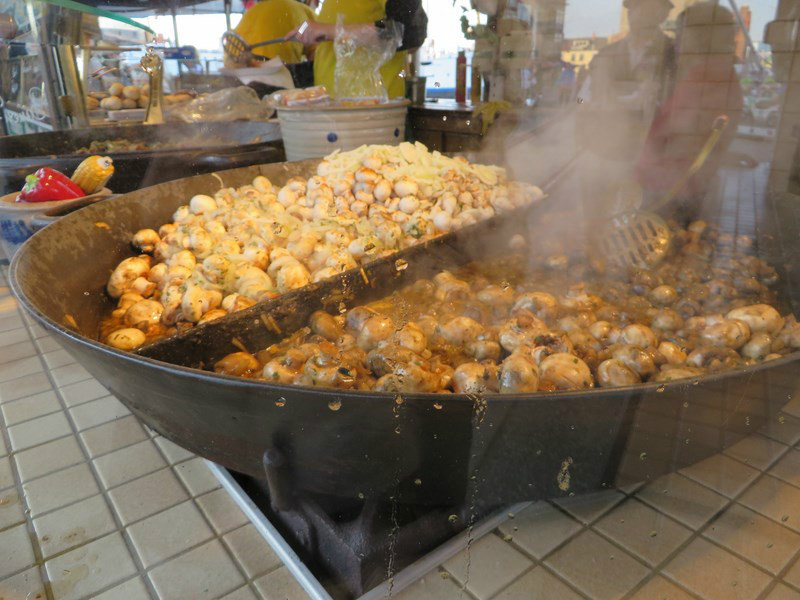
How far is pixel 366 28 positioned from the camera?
2758 mm

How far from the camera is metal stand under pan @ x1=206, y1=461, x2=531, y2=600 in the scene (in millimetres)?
978

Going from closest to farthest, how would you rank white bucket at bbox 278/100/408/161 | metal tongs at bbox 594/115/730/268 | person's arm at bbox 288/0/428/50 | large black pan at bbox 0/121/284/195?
1. metal tongs at bbox 594/115/730/268
2. person's arm at bbox 288/0/428/50
3. large black pan at bbox 0/121/284/195
4. white bucket at bbox 278/100/408/161

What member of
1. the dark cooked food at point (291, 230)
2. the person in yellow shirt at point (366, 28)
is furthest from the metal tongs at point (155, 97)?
the dark cooked food at point (291, 230)

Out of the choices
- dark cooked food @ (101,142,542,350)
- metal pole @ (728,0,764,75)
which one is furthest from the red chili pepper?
metal pole @ (728,0,764,75)

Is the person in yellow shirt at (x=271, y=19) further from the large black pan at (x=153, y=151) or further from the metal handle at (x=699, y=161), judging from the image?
the metal handle at (x=699, y=161)

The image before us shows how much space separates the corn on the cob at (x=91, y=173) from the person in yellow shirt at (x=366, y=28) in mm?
927

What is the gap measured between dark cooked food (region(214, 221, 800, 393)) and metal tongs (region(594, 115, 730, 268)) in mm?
60

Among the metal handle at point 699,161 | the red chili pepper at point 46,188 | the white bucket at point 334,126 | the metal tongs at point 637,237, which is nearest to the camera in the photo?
the metal handle at point 699,161

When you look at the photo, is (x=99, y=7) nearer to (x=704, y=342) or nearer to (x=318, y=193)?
(x=318, y=193)

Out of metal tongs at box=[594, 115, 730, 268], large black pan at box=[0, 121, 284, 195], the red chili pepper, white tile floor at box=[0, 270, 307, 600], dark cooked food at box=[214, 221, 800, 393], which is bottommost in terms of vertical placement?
white tile floor at box=[0, 270, 307, 600]

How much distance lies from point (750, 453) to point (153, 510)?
53.9 inches

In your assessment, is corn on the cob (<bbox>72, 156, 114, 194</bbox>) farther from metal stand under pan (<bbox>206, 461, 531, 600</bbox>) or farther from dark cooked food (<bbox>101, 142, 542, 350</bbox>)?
metal stand under pan (<bbox>206, 461, 531, 600</bbox>)

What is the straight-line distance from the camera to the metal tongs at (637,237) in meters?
1.66

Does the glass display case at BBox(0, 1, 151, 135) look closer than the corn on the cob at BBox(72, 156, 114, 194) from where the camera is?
No
